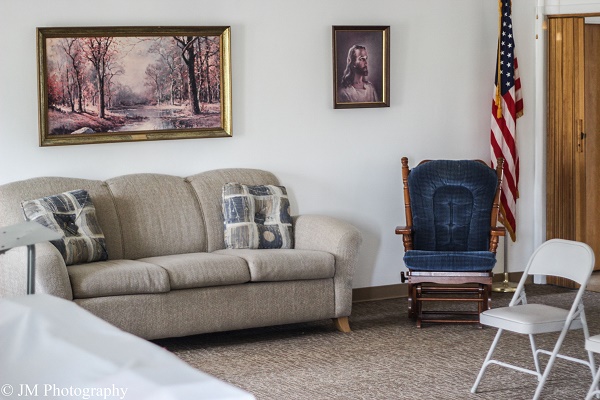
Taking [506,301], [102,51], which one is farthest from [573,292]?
[102,51]

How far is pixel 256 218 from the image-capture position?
238 inches

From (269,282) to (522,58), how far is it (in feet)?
10.5

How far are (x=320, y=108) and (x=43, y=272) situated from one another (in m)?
2.64

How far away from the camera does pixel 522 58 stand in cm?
748

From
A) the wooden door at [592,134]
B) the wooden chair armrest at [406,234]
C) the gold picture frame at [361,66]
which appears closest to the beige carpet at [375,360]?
the wooden chair armrest at [406,234]

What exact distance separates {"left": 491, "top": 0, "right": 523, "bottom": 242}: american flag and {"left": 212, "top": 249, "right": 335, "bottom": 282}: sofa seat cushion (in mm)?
2137

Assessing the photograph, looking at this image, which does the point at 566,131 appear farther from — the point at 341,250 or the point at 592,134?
the point at 341,250

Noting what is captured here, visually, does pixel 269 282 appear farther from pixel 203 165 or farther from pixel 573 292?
pixel 573 292

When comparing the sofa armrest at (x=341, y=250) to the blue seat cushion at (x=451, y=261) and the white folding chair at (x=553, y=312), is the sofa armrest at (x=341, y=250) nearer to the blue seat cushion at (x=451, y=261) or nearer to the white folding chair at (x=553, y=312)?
the blue seat cushion at (x=451, y=261)

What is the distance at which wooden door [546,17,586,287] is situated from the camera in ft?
24.4

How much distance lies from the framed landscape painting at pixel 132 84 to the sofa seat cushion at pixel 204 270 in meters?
1.09

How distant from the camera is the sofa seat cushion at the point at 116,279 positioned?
5059 mm

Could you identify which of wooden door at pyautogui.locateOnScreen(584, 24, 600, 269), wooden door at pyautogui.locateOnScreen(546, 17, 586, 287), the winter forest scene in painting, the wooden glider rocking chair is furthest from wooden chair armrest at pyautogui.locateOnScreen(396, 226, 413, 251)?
wooden door at pyautogui.locateOnScreen(584, 24, 600, 269)

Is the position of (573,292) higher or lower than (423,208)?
lower
